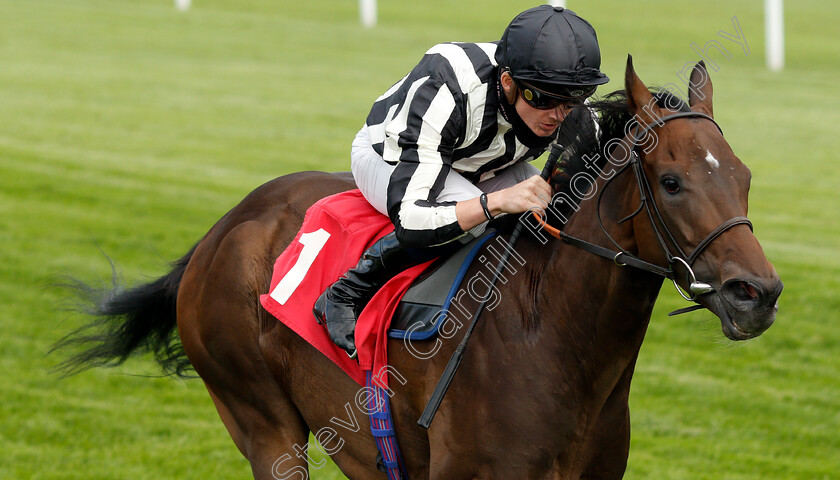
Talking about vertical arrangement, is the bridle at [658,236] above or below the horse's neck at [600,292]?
above

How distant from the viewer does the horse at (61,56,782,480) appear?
2764 millimetres

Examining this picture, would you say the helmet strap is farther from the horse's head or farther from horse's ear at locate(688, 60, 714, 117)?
horse's ear at locate(688, 60, 714, 117)

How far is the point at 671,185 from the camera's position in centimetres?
281

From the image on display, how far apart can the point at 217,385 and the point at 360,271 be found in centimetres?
125

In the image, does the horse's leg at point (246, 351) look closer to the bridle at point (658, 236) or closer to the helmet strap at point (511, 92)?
the helmet strap at point (511, 92)

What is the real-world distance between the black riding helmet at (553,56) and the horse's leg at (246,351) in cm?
159

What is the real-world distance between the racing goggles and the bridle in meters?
0.30

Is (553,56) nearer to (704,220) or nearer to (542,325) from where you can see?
(704,220)

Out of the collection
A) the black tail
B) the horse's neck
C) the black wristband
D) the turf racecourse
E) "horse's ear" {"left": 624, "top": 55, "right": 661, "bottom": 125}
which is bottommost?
the turf racecourse

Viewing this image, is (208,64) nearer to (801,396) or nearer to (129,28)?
(129,28)

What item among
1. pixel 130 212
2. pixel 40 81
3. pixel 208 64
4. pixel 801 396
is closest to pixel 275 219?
pixel 801 396

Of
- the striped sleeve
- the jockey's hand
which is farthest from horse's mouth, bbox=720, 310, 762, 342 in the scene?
the striped sleeve

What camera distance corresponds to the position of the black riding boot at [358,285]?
3.61 metres

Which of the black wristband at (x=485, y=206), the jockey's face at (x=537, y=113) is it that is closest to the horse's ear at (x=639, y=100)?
the jockey's face at (x=537, y=113)
